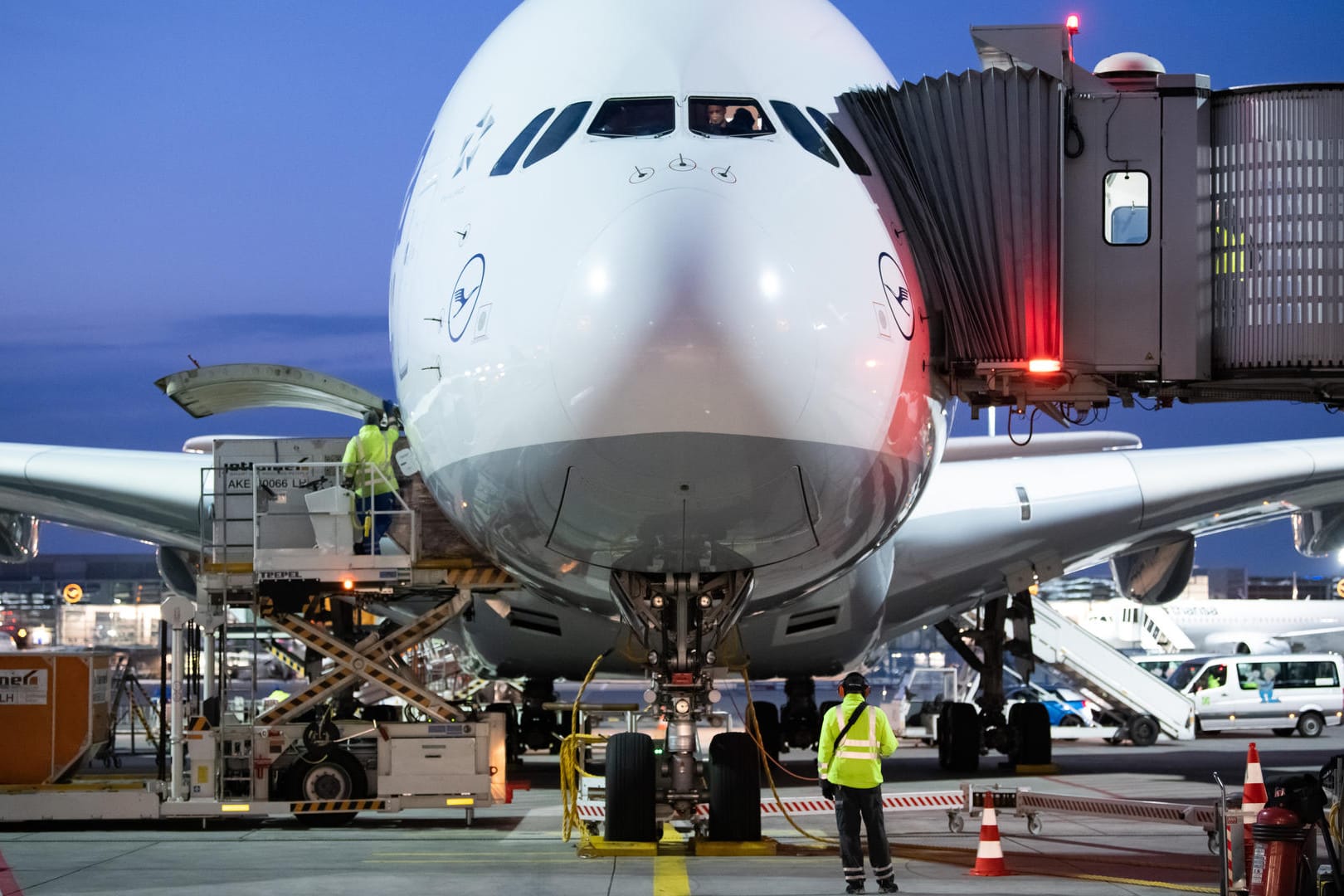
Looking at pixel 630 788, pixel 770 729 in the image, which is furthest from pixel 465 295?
pixel 770 729

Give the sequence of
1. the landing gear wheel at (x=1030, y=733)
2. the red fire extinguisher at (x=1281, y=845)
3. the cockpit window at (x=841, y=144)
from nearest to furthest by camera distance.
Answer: the red fire extinguisher at (x=1281, y=845) → the cockpit window at (x=841, y=144) → the landing gear wheel at (x=1030, y=733)

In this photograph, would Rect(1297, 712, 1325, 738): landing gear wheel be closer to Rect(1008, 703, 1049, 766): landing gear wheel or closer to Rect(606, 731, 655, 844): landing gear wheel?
Rect(1008, 703, 1049, 766): landing gear wheel

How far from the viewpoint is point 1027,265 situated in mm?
9945

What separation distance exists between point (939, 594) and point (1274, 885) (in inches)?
328

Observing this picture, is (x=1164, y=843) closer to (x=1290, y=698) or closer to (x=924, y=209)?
(x=924, y=209)

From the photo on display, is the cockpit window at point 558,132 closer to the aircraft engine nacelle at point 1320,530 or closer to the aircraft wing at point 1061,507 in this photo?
the aircraft wing at point 1061,507

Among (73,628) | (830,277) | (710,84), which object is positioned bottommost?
(73,628)

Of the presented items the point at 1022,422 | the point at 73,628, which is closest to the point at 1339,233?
the point at 1022,422

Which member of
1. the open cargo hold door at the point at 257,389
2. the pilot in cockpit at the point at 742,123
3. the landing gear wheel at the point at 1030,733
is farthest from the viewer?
the landing gear wheel at the point at 1030,733

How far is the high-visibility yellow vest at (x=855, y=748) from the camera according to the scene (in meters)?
9.93

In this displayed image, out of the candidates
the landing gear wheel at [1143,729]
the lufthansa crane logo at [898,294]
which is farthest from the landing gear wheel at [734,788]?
the landing gear wheel at [1143,729]

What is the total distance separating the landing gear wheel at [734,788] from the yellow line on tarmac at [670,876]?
0.34 m

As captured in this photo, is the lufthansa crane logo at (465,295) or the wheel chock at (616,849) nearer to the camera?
the lufthansa crane logo at (465,295)

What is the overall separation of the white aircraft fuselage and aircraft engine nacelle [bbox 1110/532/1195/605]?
317 inches
